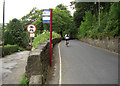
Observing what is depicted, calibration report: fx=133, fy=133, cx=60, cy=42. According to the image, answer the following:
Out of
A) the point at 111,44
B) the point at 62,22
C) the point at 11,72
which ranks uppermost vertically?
the point at 62,22

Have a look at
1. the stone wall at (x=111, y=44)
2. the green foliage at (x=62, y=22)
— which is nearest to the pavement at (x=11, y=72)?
the stone wall at (x=111, y=44)

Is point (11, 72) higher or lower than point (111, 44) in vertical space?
lower

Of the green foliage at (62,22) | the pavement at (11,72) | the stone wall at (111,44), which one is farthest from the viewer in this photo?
the green foliage at (62,22)

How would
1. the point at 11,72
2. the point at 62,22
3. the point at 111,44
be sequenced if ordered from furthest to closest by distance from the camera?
the point at 62,22
the point at 111,44
the point at 11,72

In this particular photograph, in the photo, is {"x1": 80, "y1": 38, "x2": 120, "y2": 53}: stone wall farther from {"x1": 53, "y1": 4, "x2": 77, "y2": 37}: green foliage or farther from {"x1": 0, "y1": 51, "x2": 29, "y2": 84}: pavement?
{"x1": 53, "y1": 4, "x2": 77, "y2": 37}: green foliage

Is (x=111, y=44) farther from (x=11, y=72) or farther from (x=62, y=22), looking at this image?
(x=62, y=22)

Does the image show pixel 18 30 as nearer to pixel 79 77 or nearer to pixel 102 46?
pixel 102 46

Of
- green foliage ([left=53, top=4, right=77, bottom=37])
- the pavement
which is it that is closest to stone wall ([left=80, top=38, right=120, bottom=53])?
the pavement

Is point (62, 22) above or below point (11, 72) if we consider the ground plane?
above

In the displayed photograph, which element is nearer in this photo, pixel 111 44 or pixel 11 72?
pixel 11 72

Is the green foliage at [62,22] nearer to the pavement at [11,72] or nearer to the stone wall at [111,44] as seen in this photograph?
the stone wall at [111,44]

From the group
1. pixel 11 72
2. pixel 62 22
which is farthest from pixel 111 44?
pixel 62 22

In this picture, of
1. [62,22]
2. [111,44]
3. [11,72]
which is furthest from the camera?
[62,22]

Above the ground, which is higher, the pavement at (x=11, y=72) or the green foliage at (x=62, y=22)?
the green foliage at (x=62, y=22)
